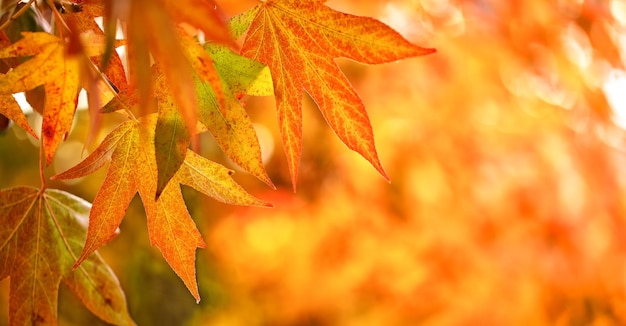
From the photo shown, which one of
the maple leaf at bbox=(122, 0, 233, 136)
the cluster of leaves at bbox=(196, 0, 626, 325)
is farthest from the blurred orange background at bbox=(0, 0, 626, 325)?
the maple leaf at bbox=(122, 0, 233, 136)

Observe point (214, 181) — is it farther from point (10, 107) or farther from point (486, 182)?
point (486, 182)

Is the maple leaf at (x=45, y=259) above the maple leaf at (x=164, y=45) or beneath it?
beneath

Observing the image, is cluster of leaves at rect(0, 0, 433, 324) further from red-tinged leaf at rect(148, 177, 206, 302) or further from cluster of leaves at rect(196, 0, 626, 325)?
cluster of leaves at rect(196, 0, 626, 325)

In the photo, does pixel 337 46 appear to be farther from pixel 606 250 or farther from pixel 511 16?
pixel 606 250

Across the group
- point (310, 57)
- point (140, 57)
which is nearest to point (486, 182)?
point (310, 57)

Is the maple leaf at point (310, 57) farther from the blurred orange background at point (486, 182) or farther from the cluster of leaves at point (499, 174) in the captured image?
the cluster of leaves at point (499, 174)

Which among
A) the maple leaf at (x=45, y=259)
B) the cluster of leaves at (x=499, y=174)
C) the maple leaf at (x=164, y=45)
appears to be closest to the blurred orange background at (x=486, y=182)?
the cluster of leaves at (x=499, y=174)
